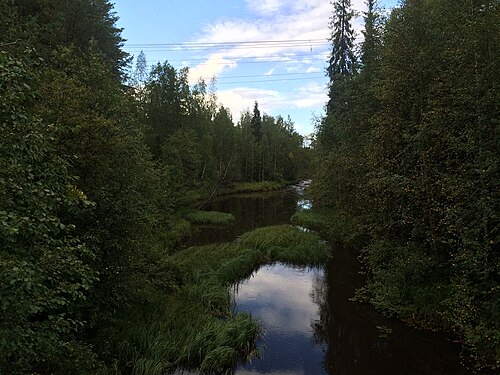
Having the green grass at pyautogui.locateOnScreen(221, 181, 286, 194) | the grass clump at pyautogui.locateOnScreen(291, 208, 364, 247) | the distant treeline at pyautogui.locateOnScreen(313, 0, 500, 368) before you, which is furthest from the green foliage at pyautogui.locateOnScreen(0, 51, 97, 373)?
the green grass at pyautogui.locateOnScreen(221, 181, 286, 194)

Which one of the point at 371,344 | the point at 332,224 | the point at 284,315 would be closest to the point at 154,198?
the point at 284,315

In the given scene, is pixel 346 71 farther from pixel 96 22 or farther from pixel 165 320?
pixel 165 320

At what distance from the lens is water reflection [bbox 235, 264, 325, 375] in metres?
10.6

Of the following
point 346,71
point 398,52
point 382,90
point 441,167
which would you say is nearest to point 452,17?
point 398,52

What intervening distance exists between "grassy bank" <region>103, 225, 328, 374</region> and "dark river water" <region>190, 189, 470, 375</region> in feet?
2.21

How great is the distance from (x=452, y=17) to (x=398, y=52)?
2145 mm

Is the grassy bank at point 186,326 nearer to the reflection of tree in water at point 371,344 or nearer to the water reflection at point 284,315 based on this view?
the water reflection at point 284,315

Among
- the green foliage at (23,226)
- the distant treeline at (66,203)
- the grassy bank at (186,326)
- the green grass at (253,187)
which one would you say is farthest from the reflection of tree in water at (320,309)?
the green grass at (253,187)

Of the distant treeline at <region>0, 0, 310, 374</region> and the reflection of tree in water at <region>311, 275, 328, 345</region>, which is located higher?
the distant treeline at <region>0, 0, 310, 374</region>

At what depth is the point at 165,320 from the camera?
1118 cm

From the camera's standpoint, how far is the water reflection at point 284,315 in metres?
10.6

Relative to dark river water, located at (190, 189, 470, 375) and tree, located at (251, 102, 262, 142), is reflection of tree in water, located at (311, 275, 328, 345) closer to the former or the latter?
dark river water, located at (190, 189, 470, 375)

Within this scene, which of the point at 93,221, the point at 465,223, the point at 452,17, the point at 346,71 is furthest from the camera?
the point at 346,71

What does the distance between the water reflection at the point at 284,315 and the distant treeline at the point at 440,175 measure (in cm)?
270
